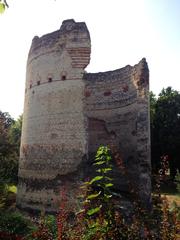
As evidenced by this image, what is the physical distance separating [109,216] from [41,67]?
10409 millimetres

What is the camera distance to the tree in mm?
23781

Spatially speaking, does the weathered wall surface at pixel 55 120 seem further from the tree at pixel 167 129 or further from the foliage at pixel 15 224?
the tree at pixel 167 129

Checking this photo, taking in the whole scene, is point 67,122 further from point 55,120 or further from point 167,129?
point 167,129

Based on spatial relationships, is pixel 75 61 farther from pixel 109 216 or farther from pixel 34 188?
pixel 109 216

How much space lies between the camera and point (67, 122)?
11.4 m

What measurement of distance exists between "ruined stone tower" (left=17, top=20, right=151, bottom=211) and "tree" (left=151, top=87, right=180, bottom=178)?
11280mm

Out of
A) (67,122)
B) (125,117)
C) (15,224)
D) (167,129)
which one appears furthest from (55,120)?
(167,129)

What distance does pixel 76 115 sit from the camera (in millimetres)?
11328

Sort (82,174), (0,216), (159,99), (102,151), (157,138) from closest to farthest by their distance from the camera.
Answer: (102,151), (0,216), (82,174), (157,138), (159,99)

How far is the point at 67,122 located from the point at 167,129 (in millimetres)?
14924

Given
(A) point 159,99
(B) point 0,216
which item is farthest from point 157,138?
(B) point 0,216

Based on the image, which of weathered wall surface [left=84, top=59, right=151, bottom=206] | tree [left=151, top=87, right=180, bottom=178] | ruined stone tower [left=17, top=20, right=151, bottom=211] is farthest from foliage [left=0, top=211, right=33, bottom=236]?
tree [left=151, top=87, right=180, bottom=178]

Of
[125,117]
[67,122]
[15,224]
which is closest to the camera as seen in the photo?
[15,224]

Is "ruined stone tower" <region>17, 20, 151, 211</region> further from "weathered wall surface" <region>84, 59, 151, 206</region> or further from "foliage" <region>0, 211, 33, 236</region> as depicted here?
"foliage" <region>0, 211, 33, 236</region>
